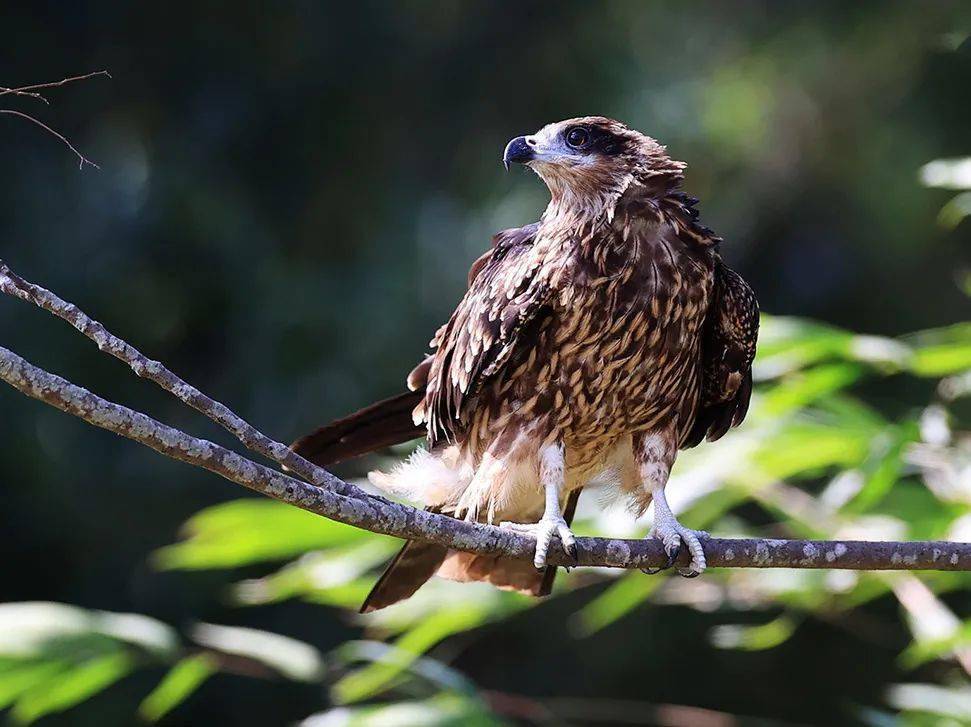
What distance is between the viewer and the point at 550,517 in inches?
112

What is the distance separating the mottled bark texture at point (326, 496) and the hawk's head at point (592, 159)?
31.7 inches

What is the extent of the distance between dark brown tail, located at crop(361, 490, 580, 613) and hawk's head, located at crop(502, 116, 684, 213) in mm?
765

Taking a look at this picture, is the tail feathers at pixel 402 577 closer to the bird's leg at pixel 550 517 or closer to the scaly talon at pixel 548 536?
the bird's leg at pixel 550 517

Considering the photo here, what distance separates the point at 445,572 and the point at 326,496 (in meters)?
1.23

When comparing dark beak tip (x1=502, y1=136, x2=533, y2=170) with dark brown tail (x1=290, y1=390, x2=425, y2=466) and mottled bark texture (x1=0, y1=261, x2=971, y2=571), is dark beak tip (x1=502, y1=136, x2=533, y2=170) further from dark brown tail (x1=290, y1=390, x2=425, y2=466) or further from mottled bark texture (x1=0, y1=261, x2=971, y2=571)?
mottled bark texture (x1=0, y1=261, x2=971, y2=571)

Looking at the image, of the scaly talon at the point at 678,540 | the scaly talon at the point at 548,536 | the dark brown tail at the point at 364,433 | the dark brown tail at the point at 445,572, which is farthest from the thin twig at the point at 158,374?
the dark brown tail at the point at 445,572

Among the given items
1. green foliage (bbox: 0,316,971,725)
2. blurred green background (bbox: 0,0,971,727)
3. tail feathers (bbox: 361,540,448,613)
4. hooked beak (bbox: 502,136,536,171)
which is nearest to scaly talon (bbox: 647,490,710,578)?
tail feathers (bbox: 361,540,448,613)

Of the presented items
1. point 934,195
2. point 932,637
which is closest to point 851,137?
point 934,195

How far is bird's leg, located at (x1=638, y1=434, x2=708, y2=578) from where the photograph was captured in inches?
111

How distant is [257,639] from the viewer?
4180 mm

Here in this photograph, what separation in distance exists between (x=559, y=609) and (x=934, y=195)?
2.67m

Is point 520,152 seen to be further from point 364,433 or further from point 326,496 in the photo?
point 326,496

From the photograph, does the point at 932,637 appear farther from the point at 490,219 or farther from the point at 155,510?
the point at 155,510

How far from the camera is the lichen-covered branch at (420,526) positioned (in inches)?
73.4
